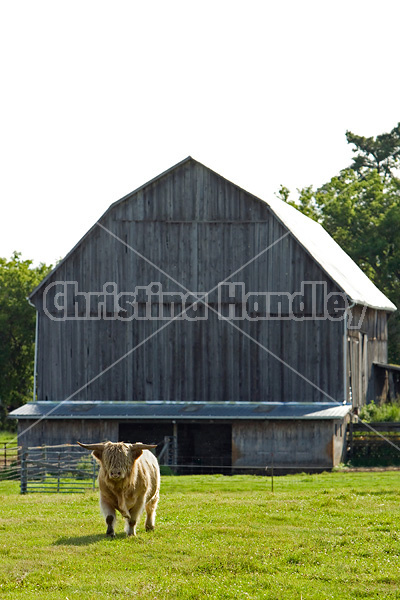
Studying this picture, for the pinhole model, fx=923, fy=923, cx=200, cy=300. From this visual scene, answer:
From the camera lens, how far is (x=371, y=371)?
143 feet

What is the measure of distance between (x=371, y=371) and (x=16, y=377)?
1010 inches

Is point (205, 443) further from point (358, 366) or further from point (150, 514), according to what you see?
point (150, 514)

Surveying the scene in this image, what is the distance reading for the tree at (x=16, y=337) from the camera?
5825 cm

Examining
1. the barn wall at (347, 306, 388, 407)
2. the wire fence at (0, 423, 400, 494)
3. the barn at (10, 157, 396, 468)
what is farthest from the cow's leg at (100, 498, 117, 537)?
the barn wall at (347, 306, 388, 407)

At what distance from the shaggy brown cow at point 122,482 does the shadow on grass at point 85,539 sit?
6.4 inches

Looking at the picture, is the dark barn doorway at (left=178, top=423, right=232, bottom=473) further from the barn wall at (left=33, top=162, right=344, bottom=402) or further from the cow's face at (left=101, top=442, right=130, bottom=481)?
the cow's face at (left=101, top=442, right=130, bottom=481)

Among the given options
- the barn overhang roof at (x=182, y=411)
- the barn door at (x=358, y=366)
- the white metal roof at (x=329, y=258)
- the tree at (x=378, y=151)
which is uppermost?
the tree at (x=378, y=151)

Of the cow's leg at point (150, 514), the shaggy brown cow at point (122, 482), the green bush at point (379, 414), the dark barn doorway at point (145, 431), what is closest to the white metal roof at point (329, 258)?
the green bush at point (379, 414)

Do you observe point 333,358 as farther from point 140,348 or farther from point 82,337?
point 82,337

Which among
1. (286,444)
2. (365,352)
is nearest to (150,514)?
(286,444)

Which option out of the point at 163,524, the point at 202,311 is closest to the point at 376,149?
the point at 202,311

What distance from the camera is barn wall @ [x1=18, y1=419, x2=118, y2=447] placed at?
34.2m

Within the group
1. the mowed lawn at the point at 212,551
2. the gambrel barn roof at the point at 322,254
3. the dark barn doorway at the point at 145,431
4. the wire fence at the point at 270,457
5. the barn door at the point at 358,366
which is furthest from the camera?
the barn door at the point at 358,366

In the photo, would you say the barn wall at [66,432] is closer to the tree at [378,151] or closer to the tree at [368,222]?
the tree at [368,222]
